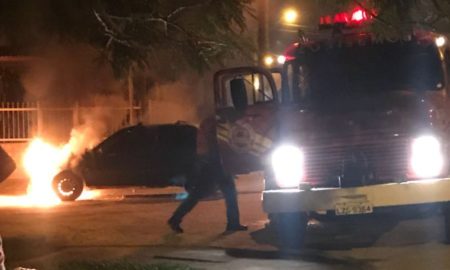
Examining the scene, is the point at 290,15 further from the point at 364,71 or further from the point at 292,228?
the point at 292,228

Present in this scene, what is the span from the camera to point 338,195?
891 cm

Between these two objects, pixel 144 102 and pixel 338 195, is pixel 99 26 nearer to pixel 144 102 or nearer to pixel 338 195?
pixel 338 195

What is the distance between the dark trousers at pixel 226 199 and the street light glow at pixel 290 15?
15.7m

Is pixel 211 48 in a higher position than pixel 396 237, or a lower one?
higher

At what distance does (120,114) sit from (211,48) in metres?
12.4

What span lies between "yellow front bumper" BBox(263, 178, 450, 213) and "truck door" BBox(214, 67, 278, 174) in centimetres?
81

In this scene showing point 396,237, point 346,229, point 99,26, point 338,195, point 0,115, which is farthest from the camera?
point 0,115

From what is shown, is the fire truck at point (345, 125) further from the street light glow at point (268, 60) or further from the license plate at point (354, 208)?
the street light glow at point (268, 60)

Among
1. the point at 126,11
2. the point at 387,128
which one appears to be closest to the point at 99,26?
the point at 126,11

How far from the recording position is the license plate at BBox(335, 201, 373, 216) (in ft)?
29.1

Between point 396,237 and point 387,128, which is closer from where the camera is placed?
point 387,128

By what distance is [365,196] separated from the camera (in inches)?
348

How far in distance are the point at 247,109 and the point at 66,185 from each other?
23.8 ft

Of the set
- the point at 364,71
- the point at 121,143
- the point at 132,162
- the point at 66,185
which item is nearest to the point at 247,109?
the point at 364,71
